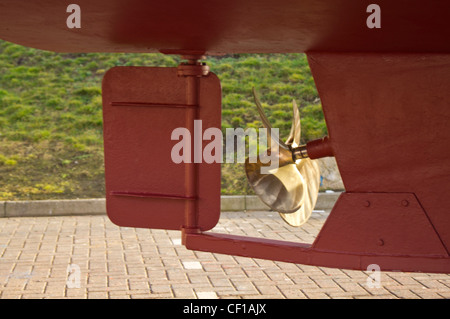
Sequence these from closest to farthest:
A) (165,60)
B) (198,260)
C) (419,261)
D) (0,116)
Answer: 1. (419,261)
2. (198,260)
3. (0,116)
4. (165,60)

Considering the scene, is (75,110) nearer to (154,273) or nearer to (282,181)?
(154,273)

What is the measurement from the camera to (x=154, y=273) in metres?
5.46

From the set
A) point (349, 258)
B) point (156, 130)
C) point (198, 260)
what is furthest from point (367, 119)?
point (198, 260)

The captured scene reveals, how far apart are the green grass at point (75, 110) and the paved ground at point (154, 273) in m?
1.72

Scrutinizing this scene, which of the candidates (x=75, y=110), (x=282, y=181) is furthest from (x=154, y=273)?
(x=75, y=110)

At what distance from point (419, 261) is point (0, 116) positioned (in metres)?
8.65

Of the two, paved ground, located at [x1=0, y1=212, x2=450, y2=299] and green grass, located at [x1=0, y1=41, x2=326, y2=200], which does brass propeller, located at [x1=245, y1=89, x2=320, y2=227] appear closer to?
paved ground, located at [x1=0, y1=212, x2=450, y2=299]

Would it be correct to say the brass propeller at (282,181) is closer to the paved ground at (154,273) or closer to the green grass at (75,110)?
the paved ground at (154,273)

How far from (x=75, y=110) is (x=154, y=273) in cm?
568

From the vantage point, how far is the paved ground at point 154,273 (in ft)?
16.2

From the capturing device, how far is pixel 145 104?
3582 millimetres

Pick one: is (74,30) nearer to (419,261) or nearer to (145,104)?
(145,104)

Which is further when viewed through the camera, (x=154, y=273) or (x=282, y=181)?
(x=154, y=273)

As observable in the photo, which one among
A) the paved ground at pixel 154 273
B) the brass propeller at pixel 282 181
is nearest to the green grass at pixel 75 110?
the paved ground at pixel 154 273
